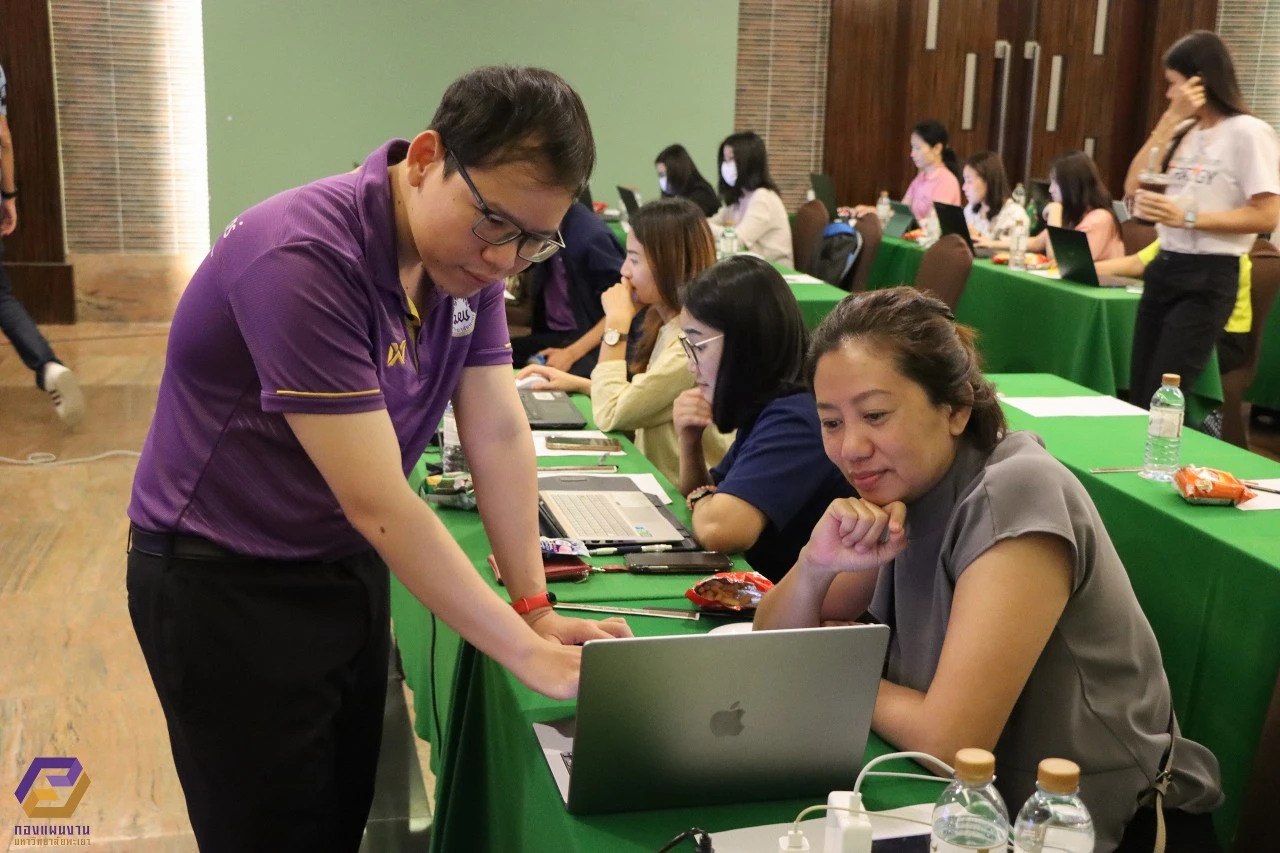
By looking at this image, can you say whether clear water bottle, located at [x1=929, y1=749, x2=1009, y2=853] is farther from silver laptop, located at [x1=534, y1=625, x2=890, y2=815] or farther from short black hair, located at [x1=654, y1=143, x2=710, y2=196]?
short black hair, located at [x1=654, y1=143, x2=710, y2=196]

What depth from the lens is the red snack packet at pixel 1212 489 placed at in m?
2.19

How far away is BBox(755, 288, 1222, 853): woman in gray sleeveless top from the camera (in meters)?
1.30

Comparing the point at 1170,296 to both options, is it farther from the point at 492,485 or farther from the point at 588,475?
the point at 492,485

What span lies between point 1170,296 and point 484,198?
3257mm

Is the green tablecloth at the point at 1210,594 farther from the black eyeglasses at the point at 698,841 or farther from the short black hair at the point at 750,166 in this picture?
the short black hair at the point at 750,166

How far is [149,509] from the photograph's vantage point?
54.6 inches

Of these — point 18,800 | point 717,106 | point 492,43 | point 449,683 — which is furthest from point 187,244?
point 449,683

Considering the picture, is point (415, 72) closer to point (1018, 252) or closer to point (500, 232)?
point (1018, 252)

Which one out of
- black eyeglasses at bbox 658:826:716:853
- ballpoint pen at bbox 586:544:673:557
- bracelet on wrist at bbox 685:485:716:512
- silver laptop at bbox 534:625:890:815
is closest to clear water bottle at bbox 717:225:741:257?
bracelet on wrist at bbox 685:485:716:512

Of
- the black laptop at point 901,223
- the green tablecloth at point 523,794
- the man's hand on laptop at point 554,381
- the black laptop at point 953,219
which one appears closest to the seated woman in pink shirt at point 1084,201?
the black laptop at point 953,219

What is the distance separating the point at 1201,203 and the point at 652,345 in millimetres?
1852

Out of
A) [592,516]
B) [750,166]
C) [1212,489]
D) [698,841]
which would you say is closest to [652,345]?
[592,516]

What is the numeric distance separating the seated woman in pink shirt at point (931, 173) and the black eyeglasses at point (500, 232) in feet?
21.3

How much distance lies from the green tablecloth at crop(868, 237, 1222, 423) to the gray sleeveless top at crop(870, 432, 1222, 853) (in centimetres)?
287
